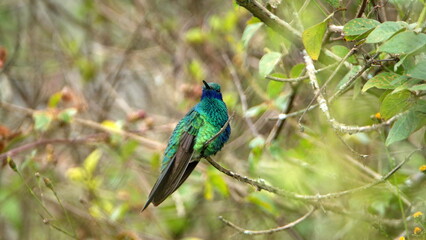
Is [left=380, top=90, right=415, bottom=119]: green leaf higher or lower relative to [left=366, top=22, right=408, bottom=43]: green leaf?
lower

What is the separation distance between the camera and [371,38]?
172cm

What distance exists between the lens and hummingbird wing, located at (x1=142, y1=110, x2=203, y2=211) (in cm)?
259

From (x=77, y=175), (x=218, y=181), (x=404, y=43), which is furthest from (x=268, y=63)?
(x=77, y=175)

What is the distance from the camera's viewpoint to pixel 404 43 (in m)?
1.68

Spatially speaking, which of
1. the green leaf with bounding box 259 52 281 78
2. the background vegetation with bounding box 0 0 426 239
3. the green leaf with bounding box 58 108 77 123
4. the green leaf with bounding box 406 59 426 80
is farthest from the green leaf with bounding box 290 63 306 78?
the green leaf with bounding box 58 108 77 123

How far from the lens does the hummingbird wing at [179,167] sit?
8.48 ft

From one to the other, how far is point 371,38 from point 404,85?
210 mm

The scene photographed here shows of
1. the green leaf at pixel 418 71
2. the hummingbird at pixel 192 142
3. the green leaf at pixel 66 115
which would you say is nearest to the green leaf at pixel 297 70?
the hummingbird at pixel 192 142

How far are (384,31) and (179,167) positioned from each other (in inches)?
49.7

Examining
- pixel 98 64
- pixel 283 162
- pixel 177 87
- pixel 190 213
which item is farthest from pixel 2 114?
pixel 283 162

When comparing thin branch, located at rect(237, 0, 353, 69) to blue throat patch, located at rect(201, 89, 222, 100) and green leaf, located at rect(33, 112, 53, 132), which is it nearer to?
blue throat patch, located at rect(201, 89, 222, 100)

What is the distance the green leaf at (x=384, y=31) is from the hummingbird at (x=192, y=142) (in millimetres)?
1210

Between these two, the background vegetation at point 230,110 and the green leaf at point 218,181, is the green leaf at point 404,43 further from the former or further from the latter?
the green leaf at point 218,181

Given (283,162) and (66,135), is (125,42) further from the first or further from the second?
(283,162)
